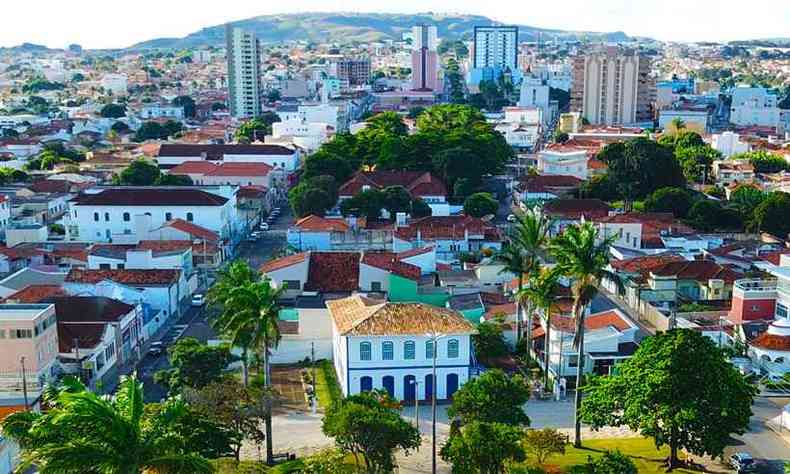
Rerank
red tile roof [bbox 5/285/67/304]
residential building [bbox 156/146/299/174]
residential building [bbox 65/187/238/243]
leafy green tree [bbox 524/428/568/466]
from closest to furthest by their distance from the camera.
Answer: leafy green tree [bbox 524/428/568/466]
red tile roof [bbox 5/285/67/304]
residential building [bbox 65/187/238/243]
residential building [bbox 156/146/299/174]

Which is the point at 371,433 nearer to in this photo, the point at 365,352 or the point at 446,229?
the point at 365,352

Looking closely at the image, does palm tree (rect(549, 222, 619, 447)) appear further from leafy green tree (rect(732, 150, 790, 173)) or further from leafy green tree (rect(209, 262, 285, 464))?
leafy green tree (rect(732, 150, 790, 173))

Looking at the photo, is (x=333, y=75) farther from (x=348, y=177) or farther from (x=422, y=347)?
(x=422, y=347)

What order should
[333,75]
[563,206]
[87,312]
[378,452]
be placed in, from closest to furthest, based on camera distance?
[378,452] < [87,312] < [563,206] < [333,75]

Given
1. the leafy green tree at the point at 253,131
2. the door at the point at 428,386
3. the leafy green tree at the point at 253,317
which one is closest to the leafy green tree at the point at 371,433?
the leafy green tree at the point at 253,317

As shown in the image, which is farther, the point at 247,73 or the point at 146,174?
the point at 247,73

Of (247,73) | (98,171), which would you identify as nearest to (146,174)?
(98,171)

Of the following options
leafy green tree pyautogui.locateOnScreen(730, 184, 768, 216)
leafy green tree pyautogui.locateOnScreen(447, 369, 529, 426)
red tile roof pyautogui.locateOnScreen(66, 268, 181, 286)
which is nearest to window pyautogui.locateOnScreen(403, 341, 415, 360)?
leafy green tree pyautogui.locateOnScreen(447, 369, 529, 426)

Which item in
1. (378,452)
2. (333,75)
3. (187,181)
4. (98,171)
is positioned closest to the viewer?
(378,452)
